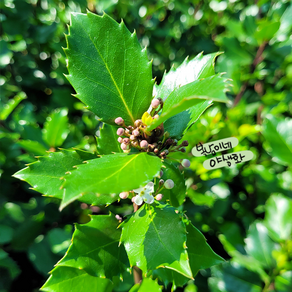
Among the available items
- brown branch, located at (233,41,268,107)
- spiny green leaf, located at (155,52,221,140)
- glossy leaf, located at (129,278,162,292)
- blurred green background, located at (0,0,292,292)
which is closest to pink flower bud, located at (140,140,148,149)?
spiny green leaf, located at (155,52,221,140)

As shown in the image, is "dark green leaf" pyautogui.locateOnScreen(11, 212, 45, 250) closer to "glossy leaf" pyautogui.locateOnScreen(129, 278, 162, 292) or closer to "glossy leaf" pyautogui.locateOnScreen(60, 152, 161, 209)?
"glossy leaf" pyautogui.locateOnScreen(129, 278, 162, 292)

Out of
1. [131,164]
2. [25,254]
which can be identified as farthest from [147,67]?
[25,254]

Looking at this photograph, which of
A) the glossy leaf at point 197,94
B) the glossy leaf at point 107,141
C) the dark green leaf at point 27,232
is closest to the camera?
the glossy leaf at point 197,94

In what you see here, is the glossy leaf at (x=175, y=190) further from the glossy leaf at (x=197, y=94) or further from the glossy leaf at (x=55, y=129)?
the glossy leaf at (x=55, y=129)

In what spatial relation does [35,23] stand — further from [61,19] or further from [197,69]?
[197,69]

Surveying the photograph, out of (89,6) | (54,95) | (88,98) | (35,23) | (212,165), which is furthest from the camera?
(35,23)

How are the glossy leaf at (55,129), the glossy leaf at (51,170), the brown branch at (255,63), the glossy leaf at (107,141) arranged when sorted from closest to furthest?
the glossy leaf at (51,170), the glossy leaf at (107,141), the glossy leaf at (55,129), the brown branch at (255,63)

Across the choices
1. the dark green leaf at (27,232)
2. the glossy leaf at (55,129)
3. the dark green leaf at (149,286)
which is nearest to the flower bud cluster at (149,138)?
the dark green leaf at (149,286)
